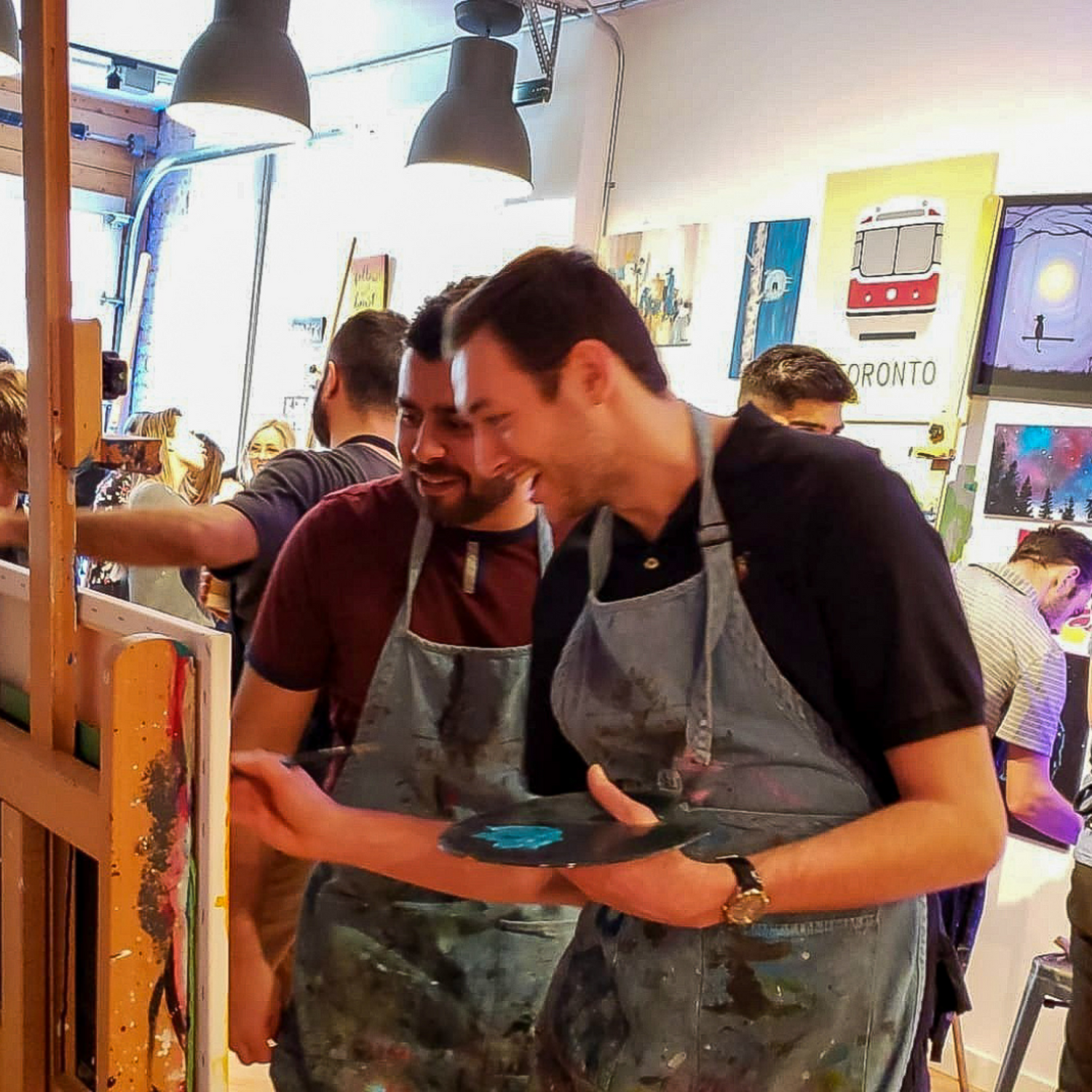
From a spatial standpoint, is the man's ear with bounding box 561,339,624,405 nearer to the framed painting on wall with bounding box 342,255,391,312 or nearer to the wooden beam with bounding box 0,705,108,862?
the wooden beam with bounding box 0,705,108,862

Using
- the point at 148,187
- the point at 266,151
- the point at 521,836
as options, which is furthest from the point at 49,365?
the point at 148,187

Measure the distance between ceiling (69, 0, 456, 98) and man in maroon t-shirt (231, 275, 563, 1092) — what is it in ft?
12.6

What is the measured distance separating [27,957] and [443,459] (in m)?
0.67

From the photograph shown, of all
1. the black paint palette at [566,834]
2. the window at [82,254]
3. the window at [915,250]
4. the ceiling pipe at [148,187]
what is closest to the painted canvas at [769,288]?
the window at [915,250]

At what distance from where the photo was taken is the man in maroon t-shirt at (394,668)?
145 cm

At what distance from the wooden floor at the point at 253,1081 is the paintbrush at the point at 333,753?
1660 millimetres

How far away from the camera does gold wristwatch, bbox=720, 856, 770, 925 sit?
1066 millimetres

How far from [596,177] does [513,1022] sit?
3.28m

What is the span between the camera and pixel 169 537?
1936 millimetres

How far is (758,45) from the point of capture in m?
3.75

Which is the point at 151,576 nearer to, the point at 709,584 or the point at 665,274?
the point at 665,274

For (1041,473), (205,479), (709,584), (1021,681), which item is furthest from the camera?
(205,479)

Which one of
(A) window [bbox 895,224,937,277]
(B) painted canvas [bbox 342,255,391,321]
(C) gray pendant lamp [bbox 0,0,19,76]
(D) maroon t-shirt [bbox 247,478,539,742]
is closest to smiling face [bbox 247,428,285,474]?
(B) painted canvas [bbox 342,255,391,321]

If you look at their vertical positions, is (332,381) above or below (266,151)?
below
